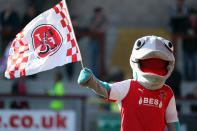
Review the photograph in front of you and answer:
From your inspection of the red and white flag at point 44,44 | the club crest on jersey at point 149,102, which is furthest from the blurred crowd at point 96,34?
the club crest on jersey at point 149,102

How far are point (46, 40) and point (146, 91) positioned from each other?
47.2 inches

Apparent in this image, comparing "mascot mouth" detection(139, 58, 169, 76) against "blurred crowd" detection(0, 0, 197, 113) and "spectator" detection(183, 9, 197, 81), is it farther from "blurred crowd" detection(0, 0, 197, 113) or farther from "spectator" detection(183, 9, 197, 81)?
"spectator" detection(183, 9, 197, 81)

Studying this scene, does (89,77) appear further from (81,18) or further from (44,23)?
(81,18)

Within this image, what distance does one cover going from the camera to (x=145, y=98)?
525cm

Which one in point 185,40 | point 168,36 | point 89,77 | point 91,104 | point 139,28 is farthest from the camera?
point 139,28

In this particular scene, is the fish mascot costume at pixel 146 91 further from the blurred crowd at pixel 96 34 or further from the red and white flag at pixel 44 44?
the blurred crowd at pixel 96 34

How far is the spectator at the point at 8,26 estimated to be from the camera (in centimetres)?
1149

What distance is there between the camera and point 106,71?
12.4 metres

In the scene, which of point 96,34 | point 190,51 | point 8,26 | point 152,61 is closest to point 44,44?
point 152,61

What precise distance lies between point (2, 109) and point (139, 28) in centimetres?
690

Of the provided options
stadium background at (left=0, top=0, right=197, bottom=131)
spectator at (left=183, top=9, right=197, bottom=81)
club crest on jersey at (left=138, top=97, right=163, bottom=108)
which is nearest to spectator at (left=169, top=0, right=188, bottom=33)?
spectator at (left=183, top=9, right=197, bottom=81)

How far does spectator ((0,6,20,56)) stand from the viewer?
37.7ft

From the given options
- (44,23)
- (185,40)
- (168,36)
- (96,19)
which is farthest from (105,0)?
(44,23)

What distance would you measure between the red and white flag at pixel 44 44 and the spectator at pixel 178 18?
695 centimetres
